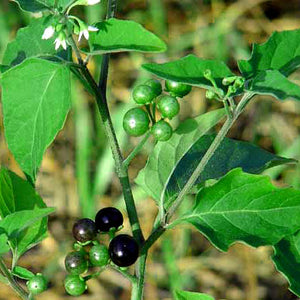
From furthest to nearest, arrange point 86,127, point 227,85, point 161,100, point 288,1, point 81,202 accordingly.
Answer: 1. point 288,1
2. point 86,127
3. point 81,202
4. point 161,100
5. point 227,85

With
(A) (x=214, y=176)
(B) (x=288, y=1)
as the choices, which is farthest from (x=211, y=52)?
(A) (x=214, y=176)

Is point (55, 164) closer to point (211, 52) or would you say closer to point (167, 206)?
point (211, 52)

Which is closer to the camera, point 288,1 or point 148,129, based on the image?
point 148,129

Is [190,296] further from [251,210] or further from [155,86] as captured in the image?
[155,86]

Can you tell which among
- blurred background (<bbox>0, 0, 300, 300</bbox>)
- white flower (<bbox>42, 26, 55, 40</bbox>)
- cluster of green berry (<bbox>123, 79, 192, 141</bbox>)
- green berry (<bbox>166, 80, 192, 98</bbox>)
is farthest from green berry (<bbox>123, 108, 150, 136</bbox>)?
blurred background (<bbox>0, 0, 300, 300</bbox>)

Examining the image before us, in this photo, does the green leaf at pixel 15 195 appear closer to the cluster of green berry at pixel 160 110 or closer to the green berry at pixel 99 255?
the green berry at pixel 99 255

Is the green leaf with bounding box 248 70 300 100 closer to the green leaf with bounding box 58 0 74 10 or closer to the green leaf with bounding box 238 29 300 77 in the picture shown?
the green leaf with bounding box 238 29 300 77
